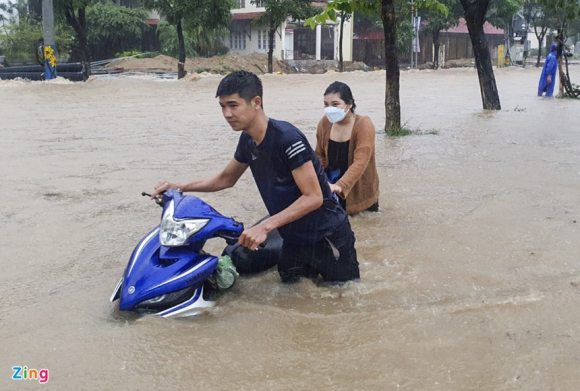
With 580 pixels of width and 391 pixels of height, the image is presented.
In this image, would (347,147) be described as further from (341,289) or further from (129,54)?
(129,54)

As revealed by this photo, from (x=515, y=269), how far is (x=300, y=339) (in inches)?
71.5

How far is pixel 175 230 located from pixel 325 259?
999 mm

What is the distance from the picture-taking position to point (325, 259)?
390 centimetres

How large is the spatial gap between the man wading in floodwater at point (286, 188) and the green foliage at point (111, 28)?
38.3 meters

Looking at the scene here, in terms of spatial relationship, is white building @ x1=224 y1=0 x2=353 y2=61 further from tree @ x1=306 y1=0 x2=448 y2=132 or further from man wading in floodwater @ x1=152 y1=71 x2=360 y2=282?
man wading in floodwater @ x1=152 y1=71 x2=360 y2=282

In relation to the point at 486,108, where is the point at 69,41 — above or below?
above

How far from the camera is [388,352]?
3.31 metres

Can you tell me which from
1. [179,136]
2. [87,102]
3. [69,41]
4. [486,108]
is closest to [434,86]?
[486,108]

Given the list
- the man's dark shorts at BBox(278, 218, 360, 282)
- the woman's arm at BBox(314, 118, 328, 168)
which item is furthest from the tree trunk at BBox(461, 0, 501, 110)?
the man's dark shorts at BBox(278, 218, 360, 282)

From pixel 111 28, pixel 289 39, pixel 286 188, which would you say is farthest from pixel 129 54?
pixel 286 188

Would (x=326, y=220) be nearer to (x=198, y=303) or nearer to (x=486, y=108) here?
(x=198, y=303)

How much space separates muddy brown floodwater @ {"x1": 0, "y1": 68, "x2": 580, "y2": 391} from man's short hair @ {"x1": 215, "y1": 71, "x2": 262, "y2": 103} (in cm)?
127

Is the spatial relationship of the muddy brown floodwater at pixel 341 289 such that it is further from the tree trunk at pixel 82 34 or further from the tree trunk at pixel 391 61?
the tree trunk at pixel 82 34

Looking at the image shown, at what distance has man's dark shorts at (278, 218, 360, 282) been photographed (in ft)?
12.6
